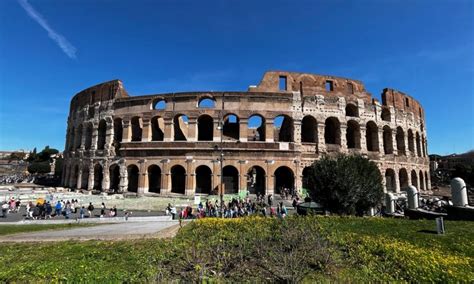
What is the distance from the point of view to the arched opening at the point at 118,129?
3042cm

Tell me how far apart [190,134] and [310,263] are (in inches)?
877

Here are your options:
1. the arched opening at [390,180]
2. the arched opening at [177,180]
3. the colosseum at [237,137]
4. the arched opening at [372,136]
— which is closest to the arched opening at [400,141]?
the colosseum at [237,137]

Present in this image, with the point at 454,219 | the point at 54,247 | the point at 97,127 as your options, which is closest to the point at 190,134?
the point at 97,127

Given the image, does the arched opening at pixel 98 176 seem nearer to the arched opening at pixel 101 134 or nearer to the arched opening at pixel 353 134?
the arched opening at pixel 101 134

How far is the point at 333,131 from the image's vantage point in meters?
29.7

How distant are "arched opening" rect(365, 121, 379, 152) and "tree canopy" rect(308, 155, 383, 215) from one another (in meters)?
17.8

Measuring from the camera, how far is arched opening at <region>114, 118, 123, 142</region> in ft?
99.8

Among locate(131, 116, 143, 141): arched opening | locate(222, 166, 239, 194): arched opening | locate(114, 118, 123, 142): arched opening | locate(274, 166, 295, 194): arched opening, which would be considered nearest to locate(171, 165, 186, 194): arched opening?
locate(222, 166, 239, 194): arched opening

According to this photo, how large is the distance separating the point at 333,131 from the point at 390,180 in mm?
8658

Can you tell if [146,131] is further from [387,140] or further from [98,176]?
[387,140]

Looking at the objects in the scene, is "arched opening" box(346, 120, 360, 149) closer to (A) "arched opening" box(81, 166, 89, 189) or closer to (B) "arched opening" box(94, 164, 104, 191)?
(B) "arched opening" box(94, 164, 104, 191)

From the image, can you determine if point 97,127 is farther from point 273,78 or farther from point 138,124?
point 273,78

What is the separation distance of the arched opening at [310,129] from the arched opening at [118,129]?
2063 centimetres

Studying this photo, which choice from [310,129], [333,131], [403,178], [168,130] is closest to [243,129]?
[168,130]
